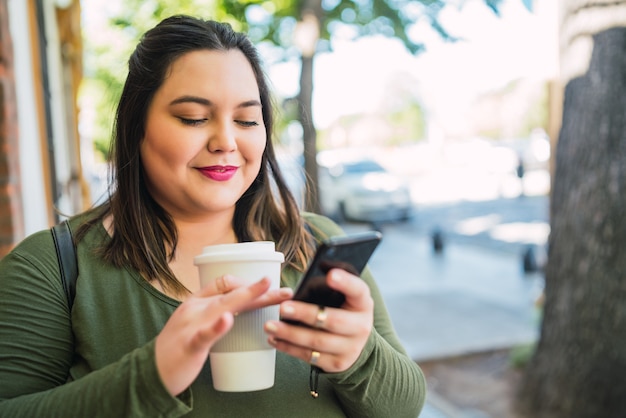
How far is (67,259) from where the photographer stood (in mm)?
1338

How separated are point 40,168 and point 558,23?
360 cm

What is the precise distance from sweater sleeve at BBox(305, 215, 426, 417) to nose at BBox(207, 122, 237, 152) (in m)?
0.46

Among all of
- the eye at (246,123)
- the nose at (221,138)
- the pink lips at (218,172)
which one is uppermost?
the eye at (246,123)

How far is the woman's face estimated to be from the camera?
1.33m

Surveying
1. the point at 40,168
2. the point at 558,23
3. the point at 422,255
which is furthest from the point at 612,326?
the point at 422,255

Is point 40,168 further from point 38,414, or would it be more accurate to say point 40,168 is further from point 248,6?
point 38,414

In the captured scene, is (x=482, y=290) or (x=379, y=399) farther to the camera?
(x=482, y=290)

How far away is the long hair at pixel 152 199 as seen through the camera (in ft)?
4.55

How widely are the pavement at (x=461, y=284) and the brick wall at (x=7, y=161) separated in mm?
2202

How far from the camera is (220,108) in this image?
1.34 meters

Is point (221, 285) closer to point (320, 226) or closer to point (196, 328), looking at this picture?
point (196, 328)

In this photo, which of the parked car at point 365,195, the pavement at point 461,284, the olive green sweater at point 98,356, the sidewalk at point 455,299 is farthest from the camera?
the parked car at point 365,195

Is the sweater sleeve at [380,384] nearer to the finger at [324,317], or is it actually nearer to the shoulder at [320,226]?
the finger at [324,317]

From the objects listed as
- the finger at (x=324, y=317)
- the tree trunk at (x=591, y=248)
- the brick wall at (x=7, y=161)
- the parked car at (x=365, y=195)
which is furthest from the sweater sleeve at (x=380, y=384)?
A: the parked car at (x=365, y=195)
